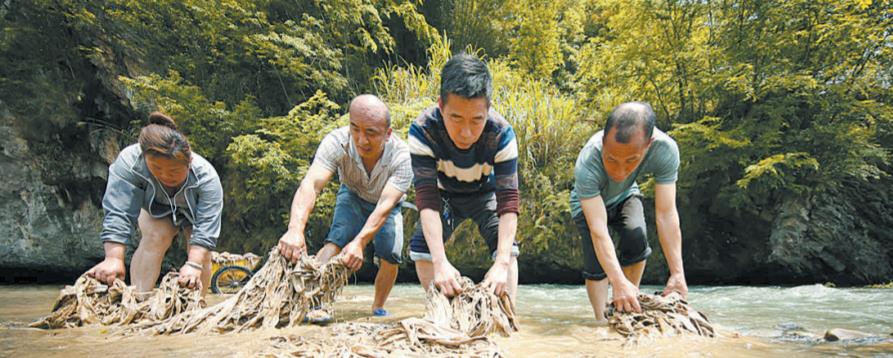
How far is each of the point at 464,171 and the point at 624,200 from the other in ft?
3.67

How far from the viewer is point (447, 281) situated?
257cm

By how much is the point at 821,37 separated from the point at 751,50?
85cm

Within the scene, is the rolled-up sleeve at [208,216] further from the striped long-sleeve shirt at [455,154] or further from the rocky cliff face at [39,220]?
the rocky cliff face at [39,220]

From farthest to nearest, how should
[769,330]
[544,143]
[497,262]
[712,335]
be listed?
1. [544,143]
2. [769,330]
3. [497,262]
4. [712,335]

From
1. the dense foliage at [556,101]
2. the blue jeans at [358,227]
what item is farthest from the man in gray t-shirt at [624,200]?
the dense foliage at [556,101]

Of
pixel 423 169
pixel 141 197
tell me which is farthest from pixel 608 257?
pixel 141 197

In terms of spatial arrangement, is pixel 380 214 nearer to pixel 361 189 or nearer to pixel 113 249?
pixel 361 189

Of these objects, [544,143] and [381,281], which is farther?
[544,143]

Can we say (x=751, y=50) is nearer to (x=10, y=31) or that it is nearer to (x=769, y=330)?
(x=769, y=330)

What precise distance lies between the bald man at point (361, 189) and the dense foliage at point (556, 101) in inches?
175

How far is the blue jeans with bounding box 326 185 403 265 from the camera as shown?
367 centimetres

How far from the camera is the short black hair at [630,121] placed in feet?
8.69

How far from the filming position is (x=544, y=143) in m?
8.54

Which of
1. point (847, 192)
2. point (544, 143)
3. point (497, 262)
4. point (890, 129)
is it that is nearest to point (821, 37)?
point (890, 129)
